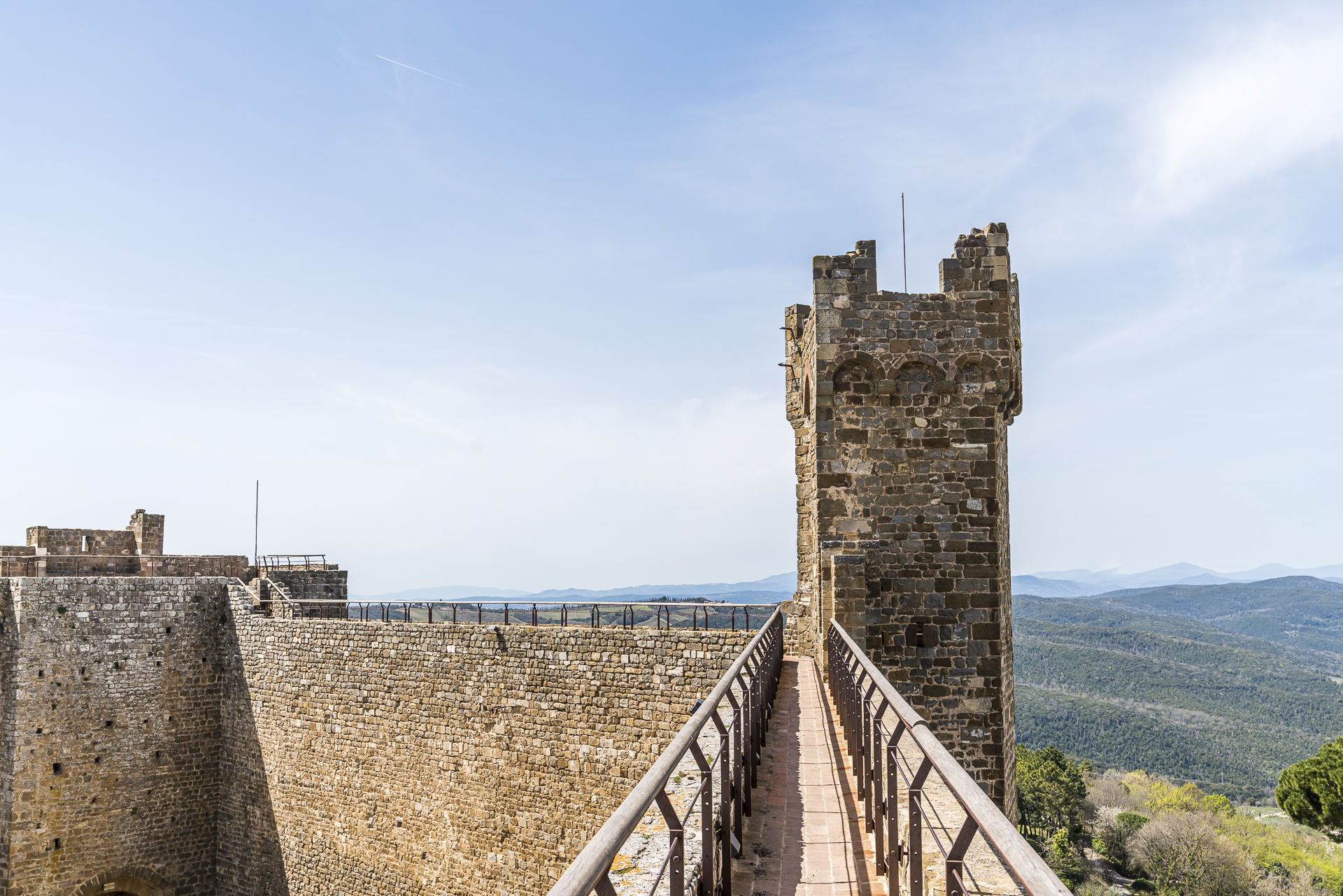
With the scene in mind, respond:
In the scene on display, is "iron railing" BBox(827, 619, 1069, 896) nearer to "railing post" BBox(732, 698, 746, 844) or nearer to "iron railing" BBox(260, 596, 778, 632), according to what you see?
"railing post" BBox(732, 698, 746, 844)

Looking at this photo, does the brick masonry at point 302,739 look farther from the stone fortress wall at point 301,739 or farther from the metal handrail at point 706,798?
the metal handrail at point 706,798

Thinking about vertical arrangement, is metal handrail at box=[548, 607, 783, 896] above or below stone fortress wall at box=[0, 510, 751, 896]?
above

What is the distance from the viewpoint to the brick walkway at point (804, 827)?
147 inches

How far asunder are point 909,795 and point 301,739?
1571cm

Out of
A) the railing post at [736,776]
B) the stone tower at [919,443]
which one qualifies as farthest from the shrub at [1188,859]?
the railing post at [736,776]

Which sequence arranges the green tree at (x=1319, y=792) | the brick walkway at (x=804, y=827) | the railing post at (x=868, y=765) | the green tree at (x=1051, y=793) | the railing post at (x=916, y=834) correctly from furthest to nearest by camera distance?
the green tree at (x=1051, y=793)
the green tree at (x=1319, y=792)
the railing post at (x=868, y=765)
the brick walkway at (x=804, y=827)
the railing post at (x=916, y=834)

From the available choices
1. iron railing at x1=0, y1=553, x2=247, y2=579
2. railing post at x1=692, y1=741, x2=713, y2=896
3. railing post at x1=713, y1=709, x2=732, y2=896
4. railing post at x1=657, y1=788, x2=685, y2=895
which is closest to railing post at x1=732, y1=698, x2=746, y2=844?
railing post at x1=713, y1=709, x2=732, y2=896

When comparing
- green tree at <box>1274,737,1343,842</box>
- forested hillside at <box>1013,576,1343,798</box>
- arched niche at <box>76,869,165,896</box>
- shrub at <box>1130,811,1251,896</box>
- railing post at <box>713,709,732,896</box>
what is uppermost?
railing post at <box>713,709,732,896</box>

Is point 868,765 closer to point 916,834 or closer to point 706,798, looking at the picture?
point 916,834

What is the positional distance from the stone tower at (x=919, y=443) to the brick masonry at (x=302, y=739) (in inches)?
103

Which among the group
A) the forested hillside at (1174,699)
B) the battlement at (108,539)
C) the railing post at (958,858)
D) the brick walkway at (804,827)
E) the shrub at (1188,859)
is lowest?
the forested hillside at (1174,699)

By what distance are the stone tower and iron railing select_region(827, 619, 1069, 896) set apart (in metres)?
3.37

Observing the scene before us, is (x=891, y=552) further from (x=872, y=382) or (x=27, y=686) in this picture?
(x=27, y=686)

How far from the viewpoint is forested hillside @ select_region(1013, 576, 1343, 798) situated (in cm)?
7681
